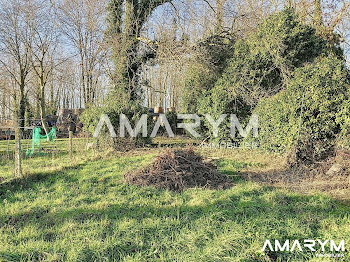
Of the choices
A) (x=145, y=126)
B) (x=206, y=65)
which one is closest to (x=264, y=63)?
(x=206, y=65)

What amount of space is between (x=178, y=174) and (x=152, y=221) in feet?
6.80

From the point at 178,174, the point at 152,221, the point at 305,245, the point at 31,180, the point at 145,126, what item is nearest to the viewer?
the point at 305,245

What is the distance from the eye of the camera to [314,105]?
7.23 meters

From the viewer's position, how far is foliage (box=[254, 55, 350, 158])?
7039 mm

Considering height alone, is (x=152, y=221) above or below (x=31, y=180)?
below

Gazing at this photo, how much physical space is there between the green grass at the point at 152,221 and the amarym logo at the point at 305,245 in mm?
94

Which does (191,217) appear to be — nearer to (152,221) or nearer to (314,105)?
(152,221)

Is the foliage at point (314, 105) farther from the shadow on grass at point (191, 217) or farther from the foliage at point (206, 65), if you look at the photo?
the foliage at point (206, 65)

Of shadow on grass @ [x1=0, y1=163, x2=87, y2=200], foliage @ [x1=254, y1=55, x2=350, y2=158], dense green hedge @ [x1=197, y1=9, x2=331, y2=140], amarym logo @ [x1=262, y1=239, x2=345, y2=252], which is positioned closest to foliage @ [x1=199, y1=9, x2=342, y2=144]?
dense green hedge @ [x1=197, y1=9, x2=331, y2=140]

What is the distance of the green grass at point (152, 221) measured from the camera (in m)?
2.93

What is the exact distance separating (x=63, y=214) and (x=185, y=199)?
225 cm

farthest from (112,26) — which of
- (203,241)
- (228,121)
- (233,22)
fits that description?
(203,241)

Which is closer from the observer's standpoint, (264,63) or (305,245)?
(305,245)

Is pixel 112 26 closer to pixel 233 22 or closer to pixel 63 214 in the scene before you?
pixel 233 22
